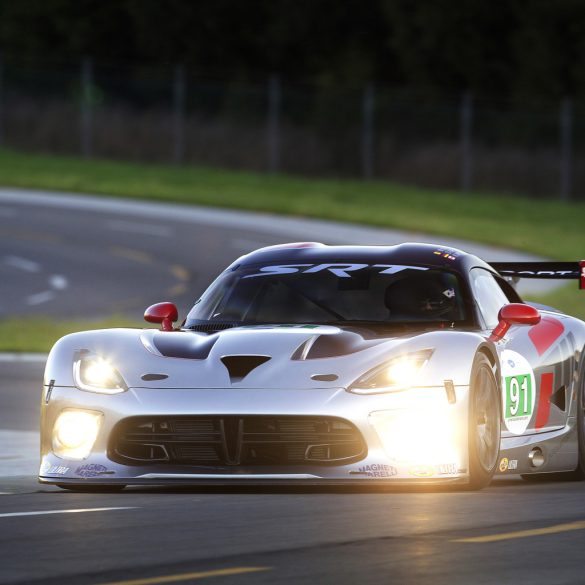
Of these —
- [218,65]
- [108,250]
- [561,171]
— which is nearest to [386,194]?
[561,171]

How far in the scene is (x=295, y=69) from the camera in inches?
→ 3017

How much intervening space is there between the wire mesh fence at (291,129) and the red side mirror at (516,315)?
40.4 m

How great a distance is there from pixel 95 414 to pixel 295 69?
6717 centimetres

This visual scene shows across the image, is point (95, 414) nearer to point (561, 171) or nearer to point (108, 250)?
point (108, 250)

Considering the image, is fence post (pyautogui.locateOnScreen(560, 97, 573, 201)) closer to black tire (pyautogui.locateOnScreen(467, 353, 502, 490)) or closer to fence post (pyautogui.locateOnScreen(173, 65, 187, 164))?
fence post (pyautogui.locateOnScreen(173, 65, 187, 164))

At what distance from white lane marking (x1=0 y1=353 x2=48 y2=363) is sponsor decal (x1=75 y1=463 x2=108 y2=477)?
1061 cm

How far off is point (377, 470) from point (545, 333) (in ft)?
7.42

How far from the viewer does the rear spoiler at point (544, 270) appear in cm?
1259

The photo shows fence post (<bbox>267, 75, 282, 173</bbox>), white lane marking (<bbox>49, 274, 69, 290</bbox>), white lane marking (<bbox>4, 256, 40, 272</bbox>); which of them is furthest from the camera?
fence post (<bbox>267, 75, 282, 173</bbox>)

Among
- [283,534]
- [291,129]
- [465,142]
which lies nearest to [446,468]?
[283,534]

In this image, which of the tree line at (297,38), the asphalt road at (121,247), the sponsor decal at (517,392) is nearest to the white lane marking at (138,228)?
the asphalt road at (121,247)

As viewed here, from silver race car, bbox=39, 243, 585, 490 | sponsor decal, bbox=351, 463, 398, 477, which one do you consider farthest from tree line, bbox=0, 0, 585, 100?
sponsor decal, bbox=351, 463, 398, 477

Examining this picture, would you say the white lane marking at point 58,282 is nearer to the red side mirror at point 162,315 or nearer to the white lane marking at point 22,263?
the white lane marking at point 22,263

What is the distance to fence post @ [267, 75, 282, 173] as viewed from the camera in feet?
173
